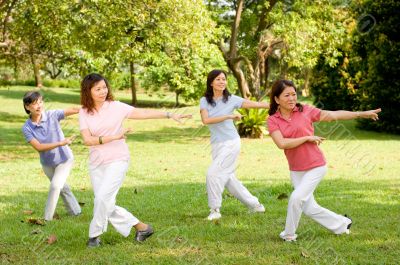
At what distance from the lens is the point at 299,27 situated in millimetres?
19719

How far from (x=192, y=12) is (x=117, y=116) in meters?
9.94

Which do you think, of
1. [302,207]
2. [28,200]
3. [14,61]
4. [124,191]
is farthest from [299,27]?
[302,207]

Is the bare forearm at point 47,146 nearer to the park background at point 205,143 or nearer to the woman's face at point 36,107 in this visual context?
the woman's face at point 36,107

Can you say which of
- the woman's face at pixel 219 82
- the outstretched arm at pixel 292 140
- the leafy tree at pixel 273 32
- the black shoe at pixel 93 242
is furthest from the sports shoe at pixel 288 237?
the leafy tree at pixel 273 32

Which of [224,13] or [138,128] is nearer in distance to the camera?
[224,13]

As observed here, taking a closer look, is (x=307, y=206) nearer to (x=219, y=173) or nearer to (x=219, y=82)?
(x=219, y=173)

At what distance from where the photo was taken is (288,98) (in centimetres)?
609

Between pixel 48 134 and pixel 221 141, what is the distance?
222 cm

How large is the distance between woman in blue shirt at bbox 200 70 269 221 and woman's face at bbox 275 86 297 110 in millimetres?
1201

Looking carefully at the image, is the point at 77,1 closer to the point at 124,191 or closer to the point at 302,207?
the point at 124,191

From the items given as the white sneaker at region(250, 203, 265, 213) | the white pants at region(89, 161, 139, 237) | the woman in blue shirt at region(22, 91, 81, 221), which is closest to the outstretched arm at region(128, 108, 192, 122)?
the white pants at region(89, 161, 139, 237)

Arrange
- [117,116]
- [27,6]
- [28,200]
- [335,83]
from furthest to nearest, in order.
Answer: [335,83] < [27,6] < [28,200] < [117,116]

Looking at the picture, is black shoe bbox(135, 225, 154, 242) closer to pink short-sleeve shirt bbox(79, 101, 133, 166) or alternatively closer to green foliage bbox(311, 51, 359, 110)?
pink short-sleeve shirt bbox(79, 101, 133, 166)

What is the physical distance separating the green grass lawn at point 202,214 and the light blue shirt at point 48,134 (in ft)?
2.65
